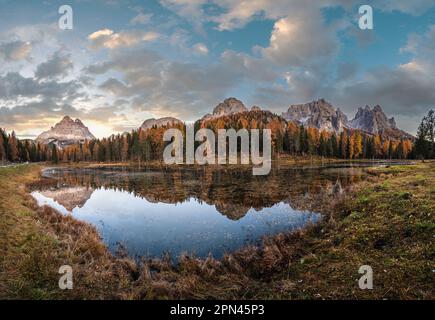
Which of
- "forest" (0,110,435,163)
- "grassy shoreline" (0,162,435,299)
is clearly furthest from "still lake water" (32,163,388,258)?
"forest" (0,110,435,163)

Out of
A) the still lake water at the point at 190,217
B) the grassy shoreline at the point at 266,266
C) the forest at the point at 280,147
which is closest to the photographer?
the grassy shoreline at the point at 266,266

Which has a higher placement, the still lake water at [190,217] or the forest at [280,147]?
the forest at [280,147]

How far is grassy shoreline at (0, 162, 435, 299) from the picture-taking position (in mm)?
8398

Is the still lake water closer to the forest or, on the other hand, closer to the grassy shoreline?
the grassy shoreline

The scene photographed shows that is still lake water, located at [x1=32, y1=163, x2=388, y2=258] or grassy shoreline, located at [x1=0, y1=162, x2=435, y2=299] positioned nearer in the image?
grassy shoreline, located at [x1=0, y1=162, x2=435, y2=299]

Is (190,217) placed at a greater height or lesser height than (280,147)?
lesser

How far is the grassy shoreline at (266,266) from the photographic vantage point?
8398 millimetres

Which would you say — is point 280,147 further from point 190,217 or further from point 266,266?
point 266,266

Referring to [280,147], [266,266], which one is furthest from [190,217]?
[280,147]

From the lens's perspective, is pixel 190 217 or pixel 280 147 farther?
pixel 280 147

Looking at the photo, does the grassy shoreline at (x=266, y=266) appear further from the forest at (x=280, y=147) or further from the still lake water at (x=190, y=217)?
the forest at (x=280, y=147)

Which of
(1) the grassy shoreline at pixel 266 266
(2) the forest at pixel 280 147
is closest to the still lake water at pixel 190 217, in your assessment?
(1) the grassy shoreline at pixel 266 266

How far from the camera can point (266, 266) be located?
1138 cm
